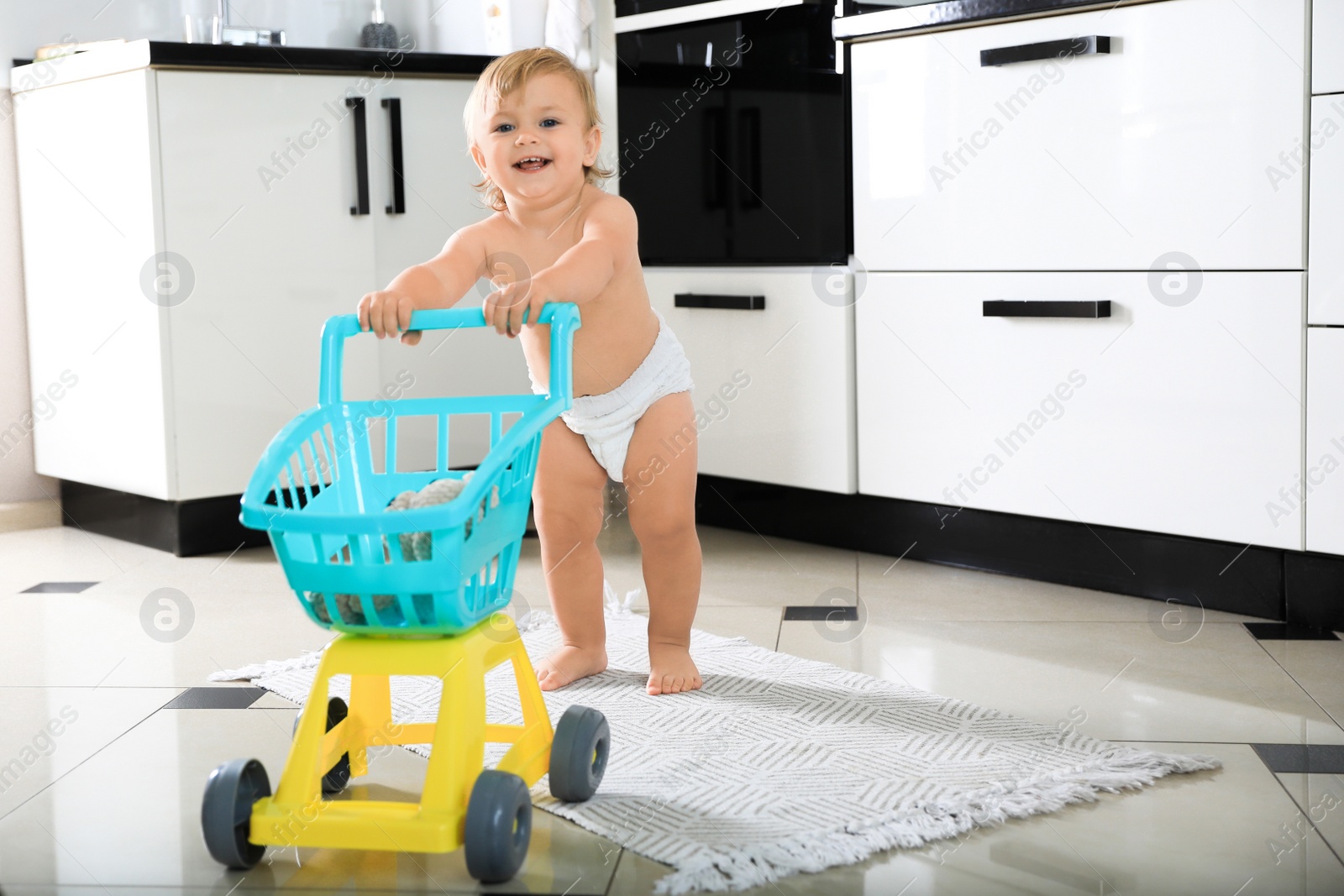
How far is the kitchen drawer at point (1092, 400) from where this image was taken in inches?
68.9

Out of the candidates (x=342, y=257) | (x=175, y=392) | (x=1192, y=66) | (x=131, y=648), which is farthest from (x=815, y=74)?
(x=131, y=648)

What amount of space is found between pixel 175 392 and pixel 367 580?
1368 mm

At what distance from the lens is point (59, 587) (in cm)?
216

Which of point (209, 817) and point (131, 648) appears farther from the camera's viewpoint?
point (131, 648)

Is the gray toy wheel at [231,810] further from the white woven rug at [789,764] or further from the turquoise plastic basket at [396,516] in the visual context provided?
the white woven rug at [789,764]

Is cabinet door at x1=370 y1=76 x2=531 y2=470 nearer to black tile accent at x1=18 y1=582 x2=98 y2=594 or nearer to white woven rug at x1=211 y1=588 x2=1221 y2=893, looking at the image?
black tile accent at x1=18 y1=582 x2=98 y2=594

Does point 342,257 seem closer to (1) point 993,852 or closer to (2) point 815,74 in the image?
(2) point 815,74

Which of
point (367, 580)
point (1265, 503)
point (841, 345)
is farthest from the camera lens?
point (841, 345)

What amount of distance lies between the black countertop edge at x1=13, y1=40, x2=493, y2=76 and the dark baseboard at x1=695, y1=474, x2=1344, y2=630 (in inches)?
35.1

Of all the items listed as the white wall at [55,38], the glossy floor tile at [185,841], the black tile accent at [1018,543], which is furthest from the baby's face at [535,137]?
the white wall at [55,38]

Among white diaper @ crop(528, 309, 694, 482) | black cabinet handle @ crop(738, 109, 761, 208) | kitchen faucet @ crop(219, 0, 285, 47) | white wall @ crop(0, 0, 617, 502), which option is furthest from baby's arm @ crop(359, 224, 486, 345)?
kitchen faucet @ crop(219, 0, 285, 47)

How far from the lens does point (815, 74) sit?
7.34ft

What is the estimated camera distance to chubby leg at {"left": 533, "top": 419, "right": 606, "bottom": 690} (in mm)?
1622

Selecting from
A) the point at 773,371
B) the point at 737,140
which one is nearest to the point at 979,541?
the point at 773,371
